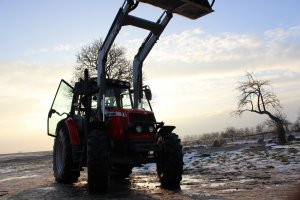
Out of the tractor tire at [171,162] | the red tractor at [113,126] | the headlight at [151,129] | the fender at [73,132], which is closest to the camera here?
the red tractor at [113,126]

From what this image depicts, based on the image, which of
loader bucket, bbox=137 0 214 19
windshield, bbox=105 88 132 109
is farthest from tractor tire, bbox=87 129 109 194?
loader bucket, bbox=137 0 214 19

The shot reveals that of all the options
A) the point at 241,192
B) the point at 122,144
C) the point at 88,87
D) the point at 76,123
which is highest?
the point at 88,87

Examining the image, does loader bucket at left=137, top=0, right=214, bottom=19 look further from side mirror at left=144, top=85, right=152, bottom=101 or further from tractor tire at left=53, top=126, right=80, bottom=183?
tractor tire at left=53, top=126, right=80, bottom=183

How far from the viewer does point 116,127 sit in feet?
29.1

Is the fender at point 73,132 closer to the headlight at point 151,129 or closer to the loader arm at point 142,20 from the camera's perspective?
the loader arm at point 142,20

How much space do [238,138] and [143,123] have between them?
45.0 meters

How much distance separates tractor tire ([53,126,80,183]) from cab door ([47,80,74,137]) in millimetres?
278

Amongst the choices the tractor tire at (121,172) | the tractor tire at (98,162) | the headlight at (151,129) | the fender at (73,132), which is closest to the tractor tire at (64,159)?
the fender at (73,132)

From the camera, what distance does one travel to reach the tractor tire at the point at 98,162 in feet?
25.3

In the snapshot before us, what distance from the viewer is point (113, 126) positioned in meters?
8.93

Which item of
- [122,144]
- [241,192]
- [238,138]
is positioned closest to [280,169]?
[241,192]

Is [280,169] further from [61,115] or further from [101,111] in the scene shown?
[61,115]

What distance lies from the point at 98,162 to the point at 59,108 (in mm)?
3563

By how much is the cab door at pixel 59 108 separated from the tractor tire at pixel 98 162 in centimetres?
305
